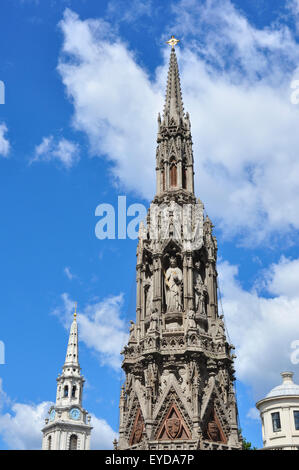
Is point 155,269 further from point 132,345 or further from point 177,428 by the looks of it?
point 177,428

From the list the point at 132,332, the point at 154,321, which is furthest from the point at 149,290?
the point at 154,321

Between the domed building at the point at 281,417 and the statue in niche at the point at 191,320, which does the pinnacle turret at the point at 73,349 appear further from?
the statue in niche at the point at 191,320

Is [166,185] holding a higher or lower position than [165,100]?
lower

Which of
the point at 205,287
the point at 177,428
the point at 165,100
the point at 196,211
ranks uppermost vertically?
the point at 165,100

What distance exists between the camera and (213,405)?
35.8 metres

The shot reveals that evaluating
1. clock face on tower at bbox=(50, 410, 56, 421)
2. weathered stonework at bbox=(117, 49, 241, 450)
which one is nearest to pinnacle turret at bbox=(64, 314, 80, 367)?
clock face on tower at bbox=(50, 410, 56, 421)

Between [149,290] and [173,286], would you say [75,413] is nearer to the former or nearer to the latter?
[149,290]

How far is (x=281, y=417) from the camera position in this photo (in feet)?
144

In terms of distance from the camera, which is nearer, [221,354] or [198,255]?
[221,354]

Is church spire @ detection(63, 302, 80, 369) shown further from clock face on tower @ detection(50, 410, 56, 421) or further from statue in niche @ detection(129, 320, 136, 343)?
statue in niche @ detection(129, 320, 136, 343)

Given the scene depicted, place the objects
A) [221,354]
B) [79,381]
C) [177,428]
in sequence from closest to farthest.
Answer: [177,428] < [221,354] < [79,381]

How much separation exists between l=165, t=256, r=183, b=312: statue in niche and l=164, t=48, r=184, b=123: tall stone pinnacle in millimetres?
12381
